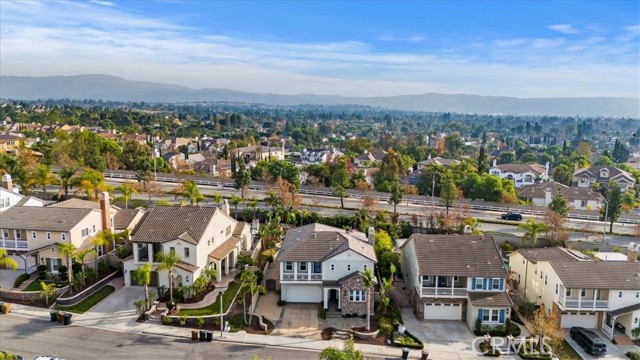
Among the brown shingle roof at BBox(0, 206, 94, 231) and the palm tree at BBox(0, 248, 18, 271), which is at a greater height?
the brown shingle roof at BBox(0, 206, 94, 231)

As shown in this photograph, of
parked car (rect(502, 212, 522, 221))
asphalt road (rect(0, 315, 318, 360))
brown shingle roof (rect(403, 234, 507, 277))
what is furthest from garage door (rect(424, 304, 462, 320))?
parked car (rect(502, 212, 522, 221))

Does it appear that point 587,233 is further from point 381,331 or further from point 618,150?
point 618,150

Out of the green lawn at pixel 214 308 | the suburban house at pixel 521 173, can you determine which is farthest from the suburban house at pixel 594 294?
the suburban house at pixel 521 173

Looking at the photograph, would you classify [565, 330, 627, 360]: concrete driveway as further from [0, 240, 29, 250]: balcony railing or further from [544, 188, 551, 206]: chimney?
[544, 188, 551, 206]: chimney

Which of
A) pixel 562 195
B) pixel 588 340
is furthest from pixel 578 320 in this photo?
pixel 562 195

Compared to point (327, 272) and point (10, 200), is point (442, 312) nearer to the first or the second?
point (327, 272)

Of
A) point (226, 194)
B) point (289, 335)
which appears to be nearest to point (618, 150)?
point (226, 194)

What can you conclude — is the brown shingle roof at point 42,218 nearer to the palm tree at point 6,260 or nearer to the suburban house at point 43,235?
the suburban house at point 43,235
